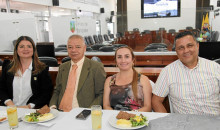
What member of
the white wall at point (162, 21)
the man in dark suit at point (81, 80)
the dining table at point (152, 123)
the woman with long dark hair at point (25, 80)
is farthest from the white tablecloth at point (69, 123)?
the white wall at point (162, 21)

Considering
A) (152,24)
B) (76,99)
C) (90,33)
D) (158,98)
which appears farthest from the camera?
(90,33)

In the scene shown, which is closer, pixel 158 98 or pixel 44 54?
pixel 158 98

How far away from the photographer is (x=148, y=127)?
1311 millimetres

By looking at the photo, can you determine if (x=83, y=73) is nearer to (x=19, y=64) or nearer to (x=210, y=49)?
(x=19, y=64)

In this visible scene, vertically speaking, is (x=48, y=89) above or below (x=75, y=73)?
below

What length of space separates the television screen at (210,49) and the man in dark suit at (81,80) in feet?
6.88

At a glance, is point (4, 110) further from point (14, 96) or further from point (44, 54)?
point (44, 54)

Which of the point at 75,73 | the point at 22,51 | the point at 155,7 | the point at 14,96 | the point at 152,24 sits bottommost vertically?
the point at 14,96

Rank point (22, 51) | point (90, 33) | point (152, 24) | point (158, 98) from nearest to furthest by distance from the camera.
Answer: point (158, 98), point (22, 51), point (152, 24), point (90, 33)

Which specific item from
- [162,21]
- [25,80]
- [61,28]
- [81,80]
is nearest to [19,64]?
[25,80]

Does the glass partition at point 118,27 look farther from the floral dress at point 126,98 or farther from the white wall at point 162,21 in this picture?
the floral dress at point 126,98

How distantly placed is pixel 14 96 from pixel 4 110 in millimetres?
610

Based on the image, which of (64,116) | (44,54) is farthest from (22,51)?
(44,54)

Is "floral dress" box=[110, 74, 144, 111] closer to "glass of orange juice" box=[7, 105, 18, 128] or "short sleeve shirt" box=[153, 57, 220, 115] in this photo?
"short sleeve shirt" box=[153, 57, 220, 115]
